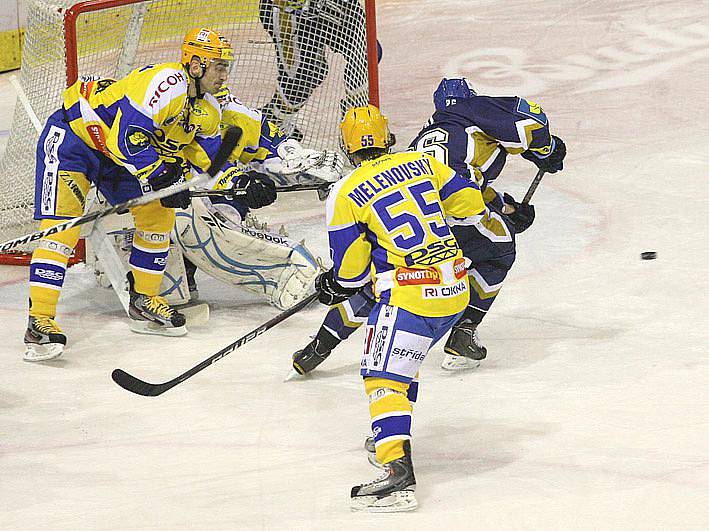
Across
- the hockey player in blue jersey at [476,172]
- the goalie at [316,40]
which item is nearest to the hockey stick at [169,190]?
the hockey player in blue jersey at [476,172]

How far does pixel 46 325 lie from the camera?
436 cm

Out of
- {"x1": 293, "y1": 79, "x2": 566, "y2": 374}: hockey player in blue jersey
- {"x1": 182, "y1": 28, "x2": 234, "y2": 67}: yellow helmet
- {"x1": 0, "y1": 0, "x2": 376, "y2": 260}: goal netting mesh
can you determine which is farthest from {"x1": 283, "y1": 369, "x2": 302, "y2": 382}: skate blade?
{"x1": 0, "y1": 0, "x2": 376, "y2": 260}: goal netting mesh

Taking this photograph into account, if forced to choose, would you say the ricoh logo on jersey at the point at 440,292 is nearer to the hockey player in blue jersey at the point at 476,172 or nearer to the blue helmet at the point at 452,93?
the hockey player in blue jersey at the point at 476,172

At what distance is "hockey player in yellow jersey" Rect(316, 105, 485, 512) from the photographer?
3.10 meters

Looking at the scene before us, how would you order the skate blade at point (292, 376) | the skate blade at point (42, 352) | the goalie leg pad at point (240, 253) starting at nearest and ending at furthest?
the skate blade at point (292, 376) → the skate blade at point (42, 352) → the goalie leg pad at point (240, 253)

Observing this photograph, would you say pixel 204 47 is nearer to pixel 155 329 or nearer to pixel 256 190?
pixel 256 190

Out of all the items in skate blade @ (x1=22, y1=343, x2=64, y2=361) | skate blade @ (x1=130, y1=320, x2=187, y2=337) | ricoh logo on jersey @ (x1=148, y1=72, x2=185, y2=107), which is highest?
ricoh logo on jersey @ (x1=148, y1=72, x2=185, y2=107)

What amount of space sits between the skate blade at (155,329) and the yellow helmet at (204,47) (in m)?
0.96

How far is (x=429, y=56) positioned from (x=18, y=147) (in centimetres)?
323

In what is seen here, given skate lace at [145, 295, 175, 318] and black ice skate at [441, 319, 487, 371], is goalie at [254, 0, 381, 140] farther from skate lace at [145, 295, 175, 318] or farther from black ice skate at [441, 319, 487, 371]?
black ice skate at [441, 319, 487, 371]

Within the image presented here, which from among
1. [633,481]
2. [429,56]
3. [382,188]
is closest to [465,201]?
[382,188]

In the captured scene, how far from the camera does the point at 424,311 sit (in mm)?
3174

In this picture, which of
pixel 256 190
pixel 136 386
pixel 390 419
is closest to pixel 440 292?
pixel 390 419

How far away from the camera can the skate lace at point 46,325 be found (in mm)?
4340
